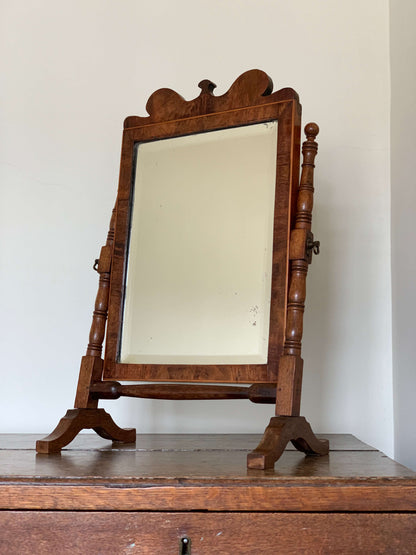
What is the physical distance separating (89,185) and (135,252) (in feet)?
1.83

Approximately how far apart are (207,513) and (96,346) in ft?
1.60

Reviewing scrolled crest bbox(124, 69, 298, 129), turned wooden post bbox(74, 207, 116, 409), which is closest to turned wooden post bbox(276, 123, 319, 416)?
scrolled crest bbox(124, 69, 298, 129)

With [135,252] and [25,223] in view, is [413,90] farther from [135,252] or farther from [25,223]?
[25,223]

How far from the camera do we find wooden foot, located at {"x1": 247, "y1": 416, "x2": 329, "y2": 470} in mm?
999

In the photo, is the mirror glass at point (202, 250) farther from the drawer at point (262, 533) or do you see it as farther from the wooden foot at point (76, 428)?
the drawer at point (262, 533)

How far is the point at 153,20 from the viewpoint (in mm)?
1903

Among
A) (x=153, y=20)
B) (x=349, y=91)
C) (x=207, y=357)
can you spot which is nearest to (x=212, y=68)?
(x=153, y=20)

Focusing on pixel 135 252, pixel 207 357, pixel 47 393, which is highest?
pixel 135 252

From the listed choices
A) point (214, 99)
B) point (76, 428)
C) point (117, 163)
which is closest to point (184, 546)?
point (76, 428)

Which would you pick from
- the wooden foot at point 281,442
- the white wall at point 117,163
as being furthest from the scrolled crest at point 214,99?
the wooden foot at point 281,442

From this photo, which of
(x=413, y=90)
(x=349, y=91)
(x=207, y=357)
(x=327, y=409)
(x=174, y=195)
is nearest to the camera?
(x=207, y=357)

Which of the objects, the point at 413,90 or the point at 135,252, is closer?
the point at 135,252

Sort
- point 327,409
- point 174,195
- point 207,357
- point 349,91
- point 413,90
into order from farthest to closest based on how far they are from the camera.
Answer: point 349,91 → point 327,409 → point 413,90 → point 174,195 → point 207,357

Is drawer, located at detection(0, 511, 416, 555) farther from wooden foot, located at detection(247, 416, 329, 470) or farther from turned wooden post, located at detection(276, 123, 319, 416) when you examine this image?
turned wooden post, located at detection(276, 123, 319, 416)
